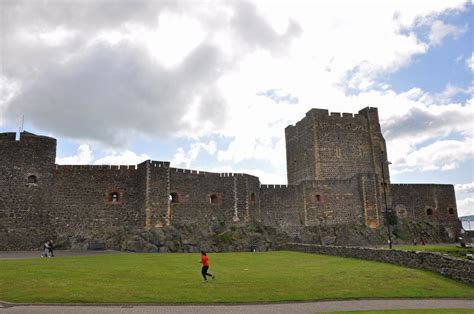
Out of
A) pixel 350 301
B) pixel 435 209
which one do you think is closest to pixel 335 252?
pixel 350 301

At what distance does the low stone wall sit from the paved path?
4025mm

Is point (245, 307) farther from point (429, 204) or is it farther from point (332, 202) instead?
point (429, 204)

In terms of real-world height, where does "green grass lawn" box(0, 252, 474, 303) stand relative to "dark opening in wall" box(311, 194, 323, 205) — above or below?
below

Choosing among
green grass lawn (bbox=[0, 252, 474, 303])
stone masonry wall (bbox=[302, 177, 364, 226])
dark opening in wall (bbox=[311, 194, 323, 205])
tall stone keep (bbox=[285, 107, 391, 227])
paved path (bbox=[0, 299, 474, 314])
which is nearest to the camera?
paved path (bbox=[0, 299, 474, 314])

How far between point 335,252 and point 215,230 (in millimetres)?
10798

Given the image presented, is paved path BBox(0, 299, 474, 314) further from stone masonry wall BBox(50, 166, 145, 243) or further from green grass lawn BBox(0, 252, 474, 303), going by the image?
stone masonry wall BBox(50, 166, 145, 243)

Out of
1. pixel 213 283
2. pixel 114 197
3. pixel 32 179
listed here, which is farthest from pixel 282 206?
pixel 213 283

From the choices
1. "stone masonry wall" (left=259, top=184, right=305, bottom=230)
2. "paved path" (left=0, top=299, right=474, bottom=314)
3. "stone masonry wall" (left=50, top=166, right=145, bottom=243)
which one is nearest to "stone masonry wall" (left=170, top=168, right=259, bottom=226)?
"stone masonry wall" (left=259, top=184, right=305, bottom=230)

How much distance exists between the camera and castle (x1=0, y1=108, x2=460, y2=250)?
28.6 metres

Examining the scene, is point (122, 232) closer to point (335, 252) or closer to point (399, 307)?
point (335, 252)

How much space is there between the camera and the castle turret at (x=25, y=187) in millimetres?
27641

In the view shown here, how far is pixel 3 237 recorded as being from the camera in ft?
89.1

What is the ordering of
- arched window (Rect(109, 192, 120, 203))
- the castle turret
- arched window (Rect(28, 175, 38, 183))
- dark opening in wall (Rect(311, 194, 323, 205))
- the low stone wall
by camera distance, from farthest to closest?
dark opening in wall (Rect(311, 194, 323, 205)) → arched window (Rect(109, 192, 120, 203)) → arched window (Rect(28, 175, 38, 183)) → the castle turret → the low stone wall

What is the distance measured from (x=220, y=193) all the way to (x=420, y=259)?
18.2 metres
